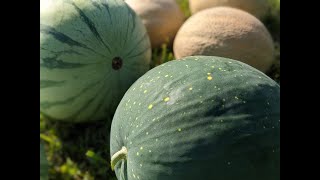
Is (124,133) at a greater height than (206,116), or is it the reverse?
(206,116)

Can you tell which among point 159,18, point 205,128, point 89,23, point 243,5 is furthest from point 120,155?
point 243,5

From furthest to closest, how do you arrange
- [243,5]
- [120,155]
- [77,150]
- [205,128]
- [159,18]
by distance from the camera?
1. [243,5]
2. [159,18]
3. [77,150]
4. [120,155]
5. [205,128]

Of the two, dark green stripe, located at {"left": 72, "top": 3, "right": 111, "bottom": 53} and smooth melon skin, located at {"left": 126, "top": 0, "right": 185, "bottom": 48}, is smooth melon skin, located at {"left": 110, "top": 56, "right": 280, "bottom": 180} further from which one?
smooth melon skin, located at {"left": 126, "top": 0, "right": 185, "bottom": 48}

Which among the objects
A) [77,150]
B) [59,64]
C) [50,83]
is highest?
[59,64]

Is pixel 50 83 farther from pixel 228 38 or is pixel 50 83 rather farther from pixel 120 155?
pixel 228 38

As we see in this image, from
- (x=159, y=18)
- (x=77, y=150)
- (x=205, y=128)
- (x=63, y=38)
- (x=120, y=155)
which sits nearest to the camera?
(x=205, y=128)
